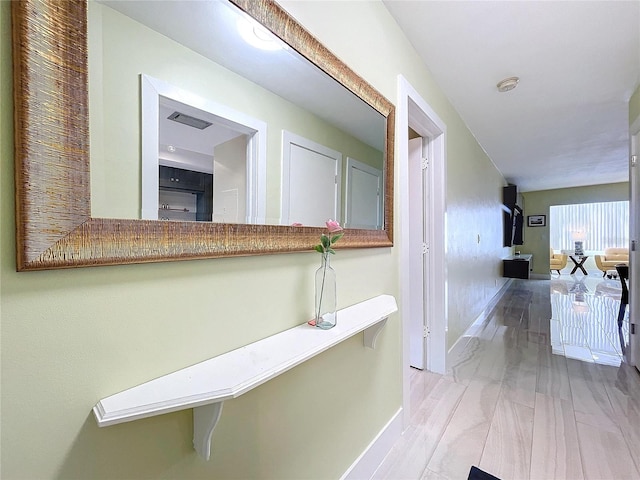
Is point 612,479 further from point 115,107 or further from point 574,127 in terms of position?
point 574,127

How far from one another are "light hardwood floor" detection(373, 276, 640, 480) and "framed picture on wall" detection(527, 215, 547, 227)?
229 inches

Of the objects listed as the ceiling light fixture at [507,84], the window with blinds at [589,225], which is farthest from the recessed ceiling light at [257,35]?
the window with blinds at [589,225]

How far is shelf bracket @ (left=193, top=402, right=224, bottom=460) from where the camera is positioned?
2.14 ft

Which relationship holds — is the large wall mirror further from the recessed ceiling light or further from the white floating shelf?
the white floating shelf

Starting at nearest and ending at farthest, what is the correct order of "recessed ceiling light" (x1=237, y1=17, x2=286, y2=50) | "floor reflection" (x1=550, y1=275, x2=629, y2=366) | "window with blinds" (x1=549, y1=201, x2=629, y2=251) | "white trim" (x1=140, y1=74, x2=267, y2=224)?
"white trim" (x1=140, y1=74, x2=267, y2=224) → "recessed ceiling light" (x1=237, y1=17, x2=286, y2=50) → "floor reflection" (x1=550, y1=275, x2=629, y2=366) → "window with blinds" (x1=549, y1=201, x2=629, y2=251)

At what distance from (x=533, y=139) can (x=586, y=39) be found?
2.15m

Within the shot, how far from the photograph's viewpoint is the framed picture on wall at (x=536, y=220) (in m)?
8.09

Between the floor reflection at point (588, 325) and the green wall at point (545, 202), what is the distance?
1937mm

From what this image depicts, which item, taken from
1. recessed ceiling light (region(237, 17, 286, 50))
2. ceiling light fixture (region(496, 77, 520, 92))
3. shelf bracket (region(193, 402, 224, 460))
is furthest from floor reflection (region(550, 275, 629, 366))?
recessed ceiling light (region(237, 17, 286, 50))

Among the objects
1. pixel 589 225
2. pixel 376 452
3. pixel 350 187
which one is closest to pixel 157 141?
pixel 350 187

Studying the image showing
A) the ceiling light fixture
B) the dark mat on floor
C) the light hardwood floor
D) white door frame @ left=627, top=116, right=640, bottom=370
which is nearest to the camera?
the dark mat on floor

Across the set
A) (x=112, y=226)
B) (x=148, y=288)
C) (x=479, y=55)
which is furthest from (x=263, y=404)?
(x=479, y=55)

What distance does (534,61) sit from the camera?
1.98 meters

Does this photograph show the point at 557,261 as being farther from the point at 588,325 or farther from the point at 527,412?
the point at 527,412
